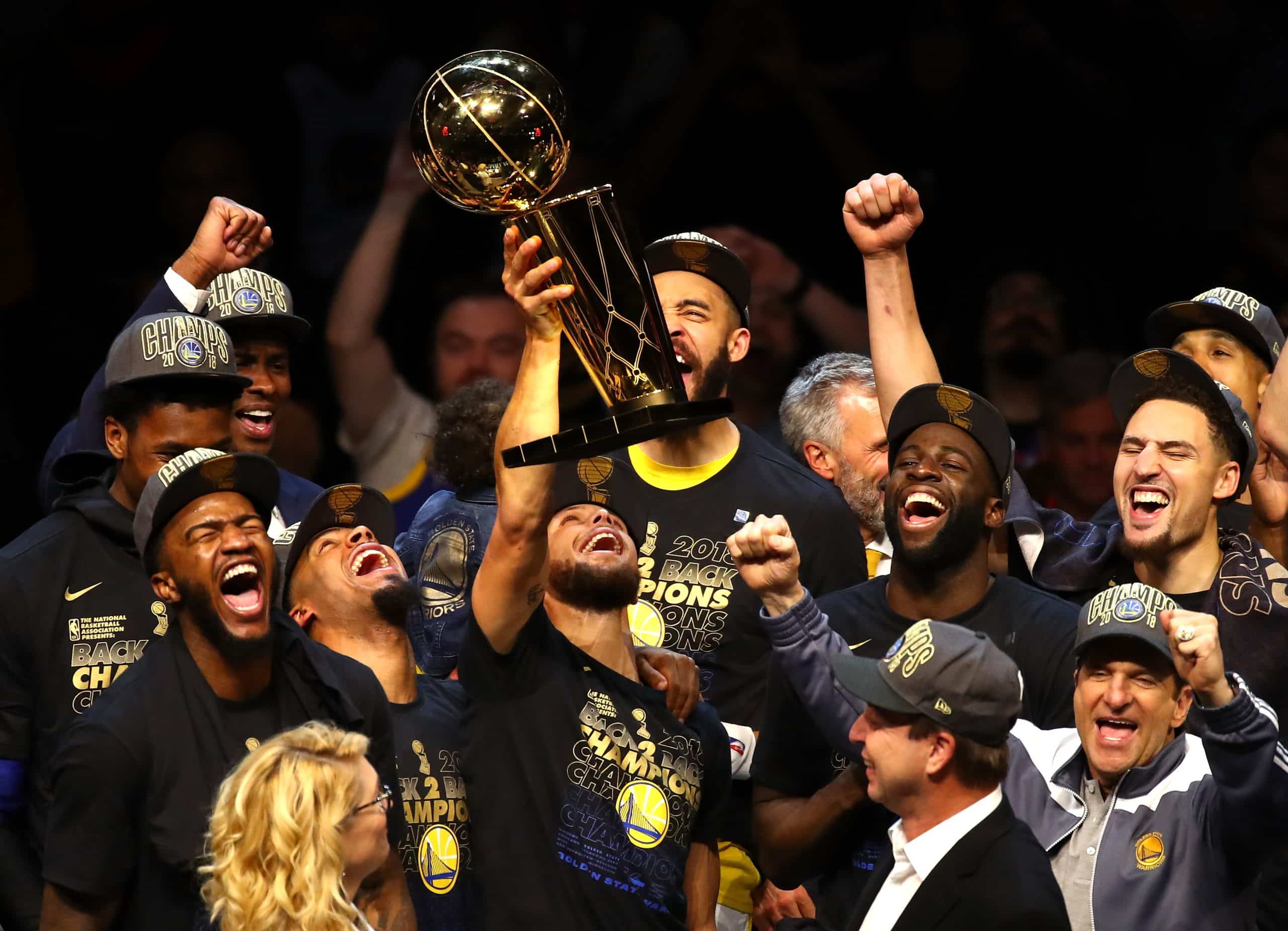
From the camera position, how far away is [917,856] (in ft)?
10.5

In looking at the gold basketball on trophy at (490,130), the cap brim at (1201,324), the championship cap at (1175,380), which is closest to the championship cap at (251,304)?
the gold basketball on trophy at (490,130)

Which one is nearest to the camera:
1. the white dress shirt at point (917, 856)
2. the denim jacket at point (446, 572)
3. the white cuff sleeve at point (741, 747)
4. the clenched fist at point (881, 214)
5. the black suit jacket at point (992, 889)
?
the black suit jacket at point (992, 889)

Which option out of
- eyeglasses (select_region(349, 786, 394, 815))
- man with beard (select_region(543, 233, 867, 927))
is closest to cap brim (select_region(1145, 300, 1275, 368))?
man with beard (select_region(543, 233, 867, 927))

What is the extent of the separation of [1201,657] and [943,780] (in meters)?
0.55

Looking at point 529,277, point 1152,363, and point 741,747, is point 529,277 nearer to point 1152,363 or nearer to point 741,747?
point 741,747

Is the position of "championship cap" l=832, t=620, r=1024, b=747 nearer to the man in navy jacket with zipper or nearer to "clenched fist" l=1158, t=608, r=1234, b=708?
the man in navy jacket with zipper

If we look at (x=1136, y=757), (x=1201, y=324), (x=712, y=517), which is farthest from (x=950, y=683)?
(x=1201, y=324)

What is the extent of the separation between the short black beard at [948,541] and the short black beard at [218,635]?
1.34 m

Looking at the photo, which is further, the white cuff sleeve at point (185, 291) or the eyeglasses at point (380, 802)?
the white cuff sleeve at point (185, 291)

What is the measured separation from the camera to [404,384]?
268 inches

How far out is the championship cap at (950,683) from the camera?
127 inches

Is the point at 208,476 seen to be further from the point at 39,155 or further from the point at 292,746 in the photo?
the point at 39,155

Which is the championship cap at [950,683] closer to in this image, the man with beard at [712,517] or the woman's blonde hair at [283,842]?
the woman's blonde hair at [283,842]

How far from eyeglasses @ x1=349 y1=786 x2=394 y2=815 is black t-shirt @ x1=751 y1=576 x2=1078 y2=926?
102cm
